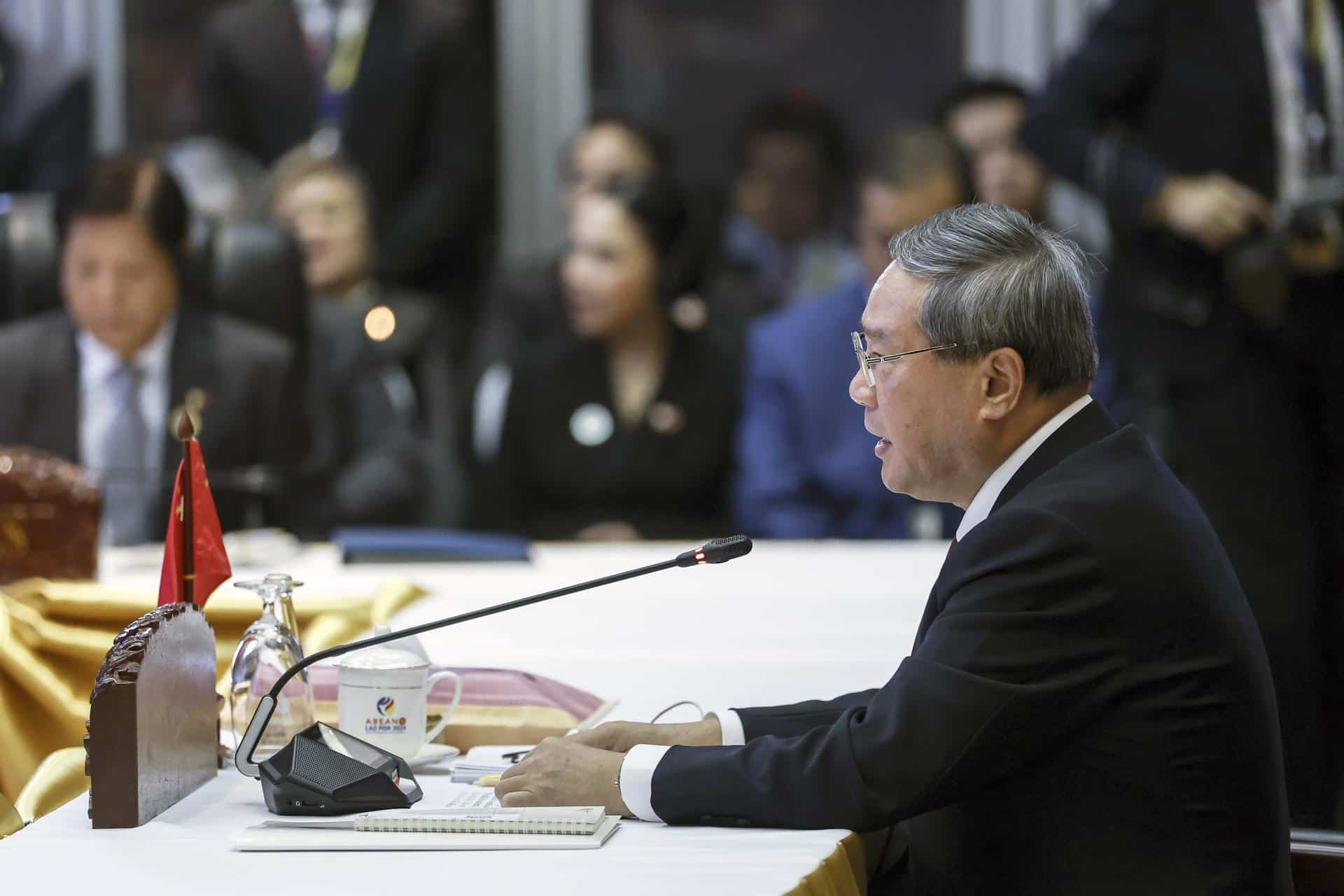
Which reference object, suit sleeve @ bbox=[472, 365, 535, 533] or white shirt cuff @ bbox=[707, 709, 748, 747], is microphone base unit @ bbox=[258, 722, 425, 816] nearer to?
white shirt cuff @ bbox=[707, 709, 748, 747]

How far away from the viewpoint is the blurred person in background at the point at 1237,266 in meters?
4.11

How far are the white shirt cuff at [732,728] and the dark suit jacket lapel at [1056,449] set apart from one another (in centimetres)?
33

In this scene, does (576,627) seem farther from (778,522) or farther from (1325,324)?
(1325,324)

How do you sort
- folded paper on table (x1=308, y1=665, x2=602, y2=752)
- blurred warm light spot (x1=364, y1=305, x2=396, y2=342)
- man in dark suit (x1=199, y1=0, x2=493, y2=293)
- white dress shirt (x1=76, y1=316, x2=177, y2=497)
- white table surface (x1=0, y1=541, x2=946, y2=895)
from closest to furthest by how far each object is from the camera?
white table surface (x1=0, y1=541, x2=946, y2=895)
folded paper on table (x1=308, y1=665, x2=602, y2=752)
white dress shirt (x1=76, y1=316, x2=177, y2=497)
blurred warm light spot (x1=364, y1=305, x2=396, y2=342)
man in dark suit (x1=199, y1=0, x2=493, y2=293)

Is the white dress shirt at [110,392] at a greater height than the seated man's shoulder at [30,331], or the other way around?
the seated man's shoulder at [30,331]

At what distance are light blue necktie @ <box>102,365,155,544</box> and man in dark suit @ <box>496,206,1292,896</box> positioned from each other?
256cm

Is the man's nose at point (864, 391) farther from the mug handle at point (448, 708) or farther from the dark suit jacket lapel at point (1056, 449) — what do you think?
the mug handle at point (448, 708)

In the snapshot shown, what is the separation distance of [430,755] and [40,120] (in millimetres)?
4285

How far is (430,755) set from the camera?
1.70m

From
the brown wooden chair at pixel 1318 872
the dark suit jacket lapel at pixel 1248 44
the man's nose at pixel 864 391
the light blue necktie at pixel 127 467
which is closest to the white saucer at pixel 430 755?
the man's nose at pixel 864 391

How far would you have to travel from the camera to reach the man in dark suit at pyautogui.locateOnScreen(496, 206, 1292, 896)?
1.39 meters

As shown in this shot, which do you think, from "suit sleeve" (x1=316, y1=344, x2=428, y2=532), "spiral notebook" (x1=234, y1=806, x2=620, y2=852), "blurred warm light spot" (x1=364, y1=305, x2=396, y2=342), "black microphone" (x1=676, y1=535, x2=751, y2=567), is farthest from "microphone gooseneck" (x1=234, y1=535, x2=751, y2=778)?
"blurred warm light spot" (x1=364, y1=305, x2=396, y2=342)

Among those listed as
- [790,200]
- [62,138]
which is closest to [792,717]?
[790,200]

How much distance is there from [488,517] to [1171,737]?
295cm
